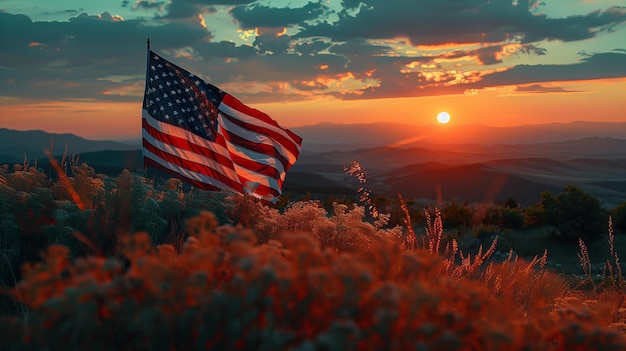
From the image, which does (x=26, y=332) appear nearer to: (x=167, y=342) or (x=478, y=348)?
(x=167, y=342)

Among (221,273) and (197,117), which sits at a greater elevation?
(197,117)

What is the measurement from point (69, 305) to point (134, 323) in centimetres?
30

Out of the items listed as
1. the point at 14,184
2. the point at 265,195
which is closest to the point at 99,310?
the point at 14,184

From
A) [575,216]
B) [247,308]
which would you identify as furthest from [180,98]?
[575,216]

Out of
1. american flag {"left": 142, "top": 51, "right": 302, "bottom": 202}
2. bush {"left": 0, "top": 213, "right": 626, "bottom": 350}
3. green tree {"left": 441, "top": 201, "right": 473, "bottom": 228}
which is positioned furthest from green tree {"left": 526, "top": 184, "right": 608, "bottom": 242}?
bush {"left": 0, "top": 213, "right": 626, "bottom": 350}

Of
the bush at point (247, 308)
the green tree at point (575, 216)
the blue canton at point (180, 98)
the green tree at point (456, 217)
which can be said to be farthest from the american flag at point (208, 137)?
the green tree at point (456, 217)

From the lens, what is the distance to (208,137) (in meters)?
10.4

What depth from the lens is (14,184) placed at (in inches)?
294

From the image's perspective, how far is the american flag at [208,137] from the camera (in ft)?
33.6

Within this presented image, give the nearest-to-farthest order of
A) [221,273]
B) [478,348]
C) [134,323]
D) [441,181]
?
[134,323], [478,348], [221,273], [441,181]

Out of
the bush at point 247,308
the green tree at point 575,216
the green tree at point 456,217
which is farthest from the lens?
the green tree at point 456,217

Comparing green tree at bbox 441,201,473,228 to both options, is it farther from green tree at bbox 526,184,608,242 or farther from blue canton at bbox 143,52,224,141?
blue canton at bbox 143,52,224,141

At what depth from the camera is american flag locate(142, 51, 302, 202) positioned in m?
10.2

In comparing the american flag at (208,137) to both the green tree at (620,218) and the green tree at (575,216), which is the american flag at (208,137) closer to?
the green tree at (575,216)
